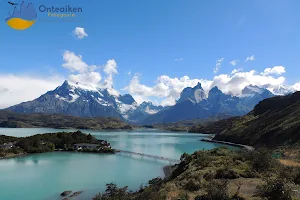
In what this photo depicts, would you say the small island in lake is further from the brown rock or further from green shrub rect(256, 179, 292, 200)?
green shrub rect(256, 179, 292, 200)

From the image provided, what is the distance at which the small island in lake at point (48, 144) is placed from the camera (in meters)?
102

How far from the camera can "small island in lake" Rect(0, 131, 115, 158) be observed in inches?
4033

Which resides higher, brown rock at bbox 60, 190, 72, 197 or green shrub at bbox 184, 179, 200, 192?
green shrub at bbox 184, 179, 200, 192

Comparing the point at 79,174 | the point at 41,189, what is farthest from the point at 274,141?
the point at 41,189

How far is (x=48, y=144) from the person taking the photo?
370ft

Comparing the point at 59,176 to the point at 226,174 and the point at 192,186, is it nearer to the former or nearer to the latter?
the point at 226,174

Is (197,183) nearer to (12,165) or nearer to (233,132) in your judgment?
(12,165)

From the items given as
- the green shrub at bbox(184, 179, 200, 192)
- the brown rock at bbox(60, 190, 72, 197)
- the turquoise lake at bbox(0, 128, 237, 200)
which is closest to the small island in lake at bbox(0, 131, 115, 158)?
the turquoise lake at bbox(0, 128, 237, 200)

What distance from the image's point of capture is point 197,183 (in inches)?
973

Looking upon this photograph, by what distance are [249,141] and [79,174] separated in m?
99.4

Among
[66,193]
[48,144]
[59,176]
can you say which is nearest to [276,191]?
[66,193]

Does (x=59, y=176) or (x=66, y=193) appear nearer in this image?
(x=66, y=193)

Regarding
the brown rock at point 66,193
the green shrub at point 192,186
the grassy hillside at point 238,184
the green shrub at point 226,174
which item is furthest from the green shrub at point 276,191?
the brown rock at point 66,193

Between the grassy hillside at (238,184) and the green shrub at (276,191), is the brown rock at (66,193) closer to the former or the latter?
the grassy hillside at (238,184)
